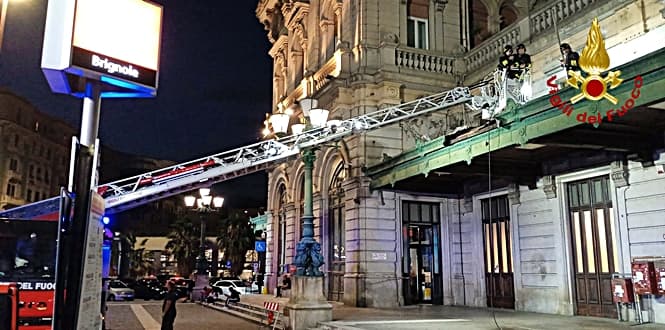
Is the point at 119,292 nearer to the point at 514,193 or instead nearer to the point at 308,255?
the point at 308,255

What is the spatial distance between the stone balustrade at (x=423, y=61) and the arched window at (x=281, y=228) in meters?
10.2

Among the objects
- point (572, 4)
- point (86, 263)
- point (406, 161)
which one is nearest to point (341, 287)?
point (406, 161)

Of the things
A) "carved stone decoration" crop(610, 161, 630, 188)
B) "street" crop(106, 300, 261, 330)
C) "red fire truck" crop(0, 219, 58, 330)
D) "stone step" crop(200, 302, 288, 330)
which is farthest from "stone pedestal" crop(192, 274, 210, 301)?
"carved stone decoration" crop(610, 161, 630, 188)

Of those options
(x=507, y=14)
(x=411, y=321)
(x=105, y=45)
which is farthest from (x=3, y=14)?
(x=507, y=14)

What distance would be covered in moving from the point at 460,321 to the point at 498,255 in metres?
5.09

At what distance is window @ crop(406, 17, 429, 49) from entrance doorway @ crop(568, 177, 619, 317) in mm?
9553

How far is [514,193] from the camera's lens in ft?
57.4

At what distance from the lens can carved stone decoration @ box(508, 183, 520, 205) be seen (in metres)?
Answer: 17.4

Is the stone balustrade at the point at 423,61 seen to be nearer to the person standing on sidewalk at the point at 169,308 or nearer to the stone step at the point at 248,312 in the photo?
the stone step at the point at 248,312

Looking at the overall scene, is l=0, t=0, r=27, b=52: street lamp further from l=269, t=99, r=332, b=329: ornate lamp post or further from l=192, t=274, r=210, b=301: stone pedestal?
l=192, t=274, r=210, b=301: stone pedestal

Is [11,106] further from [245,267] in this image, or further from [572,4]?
[245,267]

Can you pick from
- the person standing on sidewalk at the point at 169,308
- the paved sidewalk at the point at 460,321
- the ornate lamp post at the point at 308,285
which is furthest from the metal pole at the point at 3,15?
the paved sidewalk at the point at 460,321

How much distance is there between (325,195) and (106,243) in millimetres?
12939

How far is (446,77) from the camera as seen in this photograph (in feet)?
72.9
